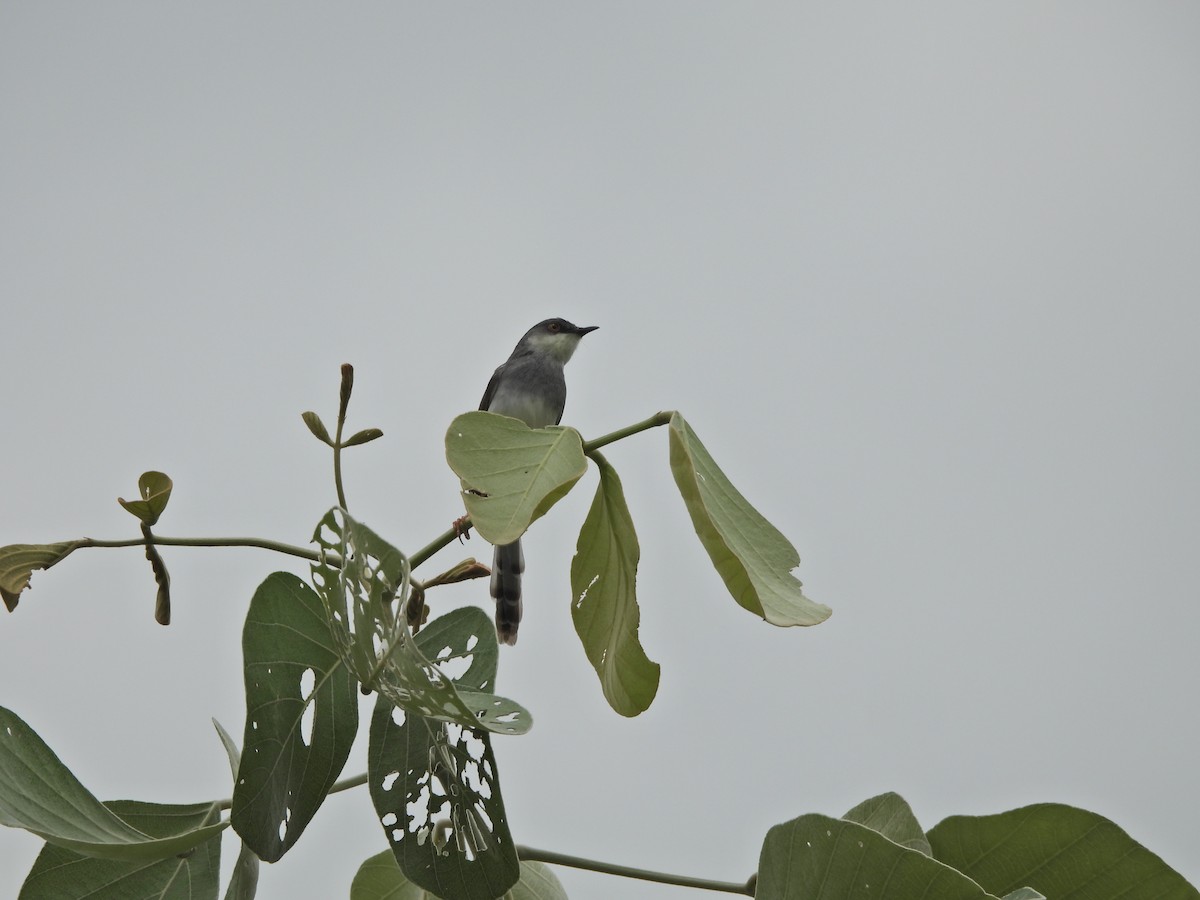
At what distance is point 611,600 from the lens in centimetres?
102

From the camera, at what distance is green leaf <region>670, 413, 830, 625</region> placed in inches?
33.4

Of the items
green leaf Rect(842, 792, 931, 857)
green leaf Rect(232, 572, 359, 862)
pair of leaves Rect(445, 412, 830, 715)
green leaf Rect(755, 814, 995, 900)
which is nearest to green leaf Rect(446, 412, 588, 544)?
pair of leaves Rect(445, 412, 830, 715)

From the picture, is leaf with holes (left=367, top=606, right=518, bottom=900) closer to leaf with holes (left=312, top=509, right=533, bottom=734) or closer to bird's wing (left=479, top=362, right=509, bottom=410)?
leaf with holes (left=312, top=509, right=533, bottom=734)

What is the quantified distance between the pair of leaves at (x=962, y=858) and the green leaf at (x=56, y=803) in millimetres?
504

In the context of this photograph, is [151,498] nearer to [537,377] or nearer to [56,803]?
[56,803]

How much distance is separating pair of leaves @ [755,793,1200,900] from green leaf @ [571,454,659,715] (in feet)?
0.62

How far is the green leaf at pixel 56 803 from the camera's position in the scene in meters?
0.86

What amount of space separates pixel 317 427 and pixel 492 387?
8.28 ft

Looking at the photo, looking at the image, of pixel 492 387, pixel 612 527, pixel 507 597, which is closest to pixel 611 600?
pixel 612 527

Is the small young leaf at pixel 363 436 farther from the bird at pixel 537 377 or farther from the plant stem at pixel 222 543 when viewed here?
the bird at pixel 537 377

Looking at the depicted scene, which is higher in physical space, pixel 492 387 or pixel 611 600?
pixel 492 387

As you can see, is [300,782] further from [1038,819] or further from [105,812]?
[1038,819]

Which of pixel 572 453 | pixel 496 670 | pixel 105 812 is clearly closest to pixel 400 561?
pixel 572 453

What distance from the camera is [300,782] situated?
3.11ft
